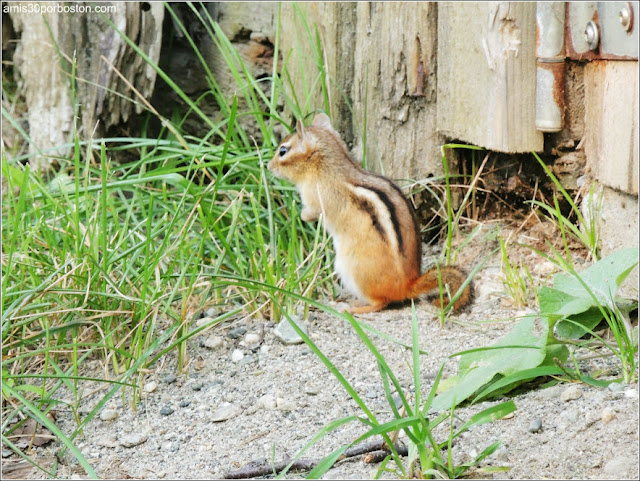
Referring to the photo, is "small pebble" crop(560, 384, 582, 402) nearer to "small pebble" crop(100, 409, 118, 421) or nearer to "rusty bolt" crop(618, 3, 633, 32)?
"rusty bolt" crop(618, 3, 633, 32)

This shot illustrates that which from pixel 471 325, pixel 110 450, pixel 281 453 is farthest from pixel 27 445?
pixel 471 325

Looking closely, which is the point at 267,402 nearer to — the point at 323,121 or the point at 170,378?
the point at 170,378

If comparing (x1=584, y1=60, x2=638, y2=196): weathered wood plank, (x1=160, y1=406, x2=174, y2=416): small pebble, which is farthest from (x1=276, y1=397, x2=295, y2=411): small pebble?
(x1=584, y1=60, x2=638, y2=196): weathered wood plank

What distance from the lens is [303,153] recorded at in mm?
4414

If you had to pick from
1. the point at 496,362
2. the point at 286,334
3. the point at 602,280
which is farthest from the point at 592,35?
the point at 286,334

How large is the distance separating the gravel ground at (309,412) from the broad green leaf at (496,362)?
0.10 m

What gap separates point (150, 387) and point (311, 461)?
927 millimetres

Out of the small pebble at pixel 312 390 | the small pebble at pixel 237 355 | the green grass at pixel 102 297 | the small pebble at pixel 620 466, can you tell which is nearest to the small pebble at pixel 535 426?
the small pebble at pixel 620 466

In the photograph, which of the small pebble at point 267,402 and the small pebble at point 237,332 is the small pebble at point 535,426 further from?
the small pebble at point 237,332

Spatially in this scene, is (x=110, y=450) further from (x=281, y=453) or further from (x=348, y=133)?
(x=348, y=133)

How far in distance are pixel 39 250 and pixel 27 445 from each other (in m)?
1.11

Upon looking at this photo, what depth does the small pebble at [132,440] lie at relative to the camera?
2.79m

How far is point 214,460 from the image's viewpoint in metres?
2.60

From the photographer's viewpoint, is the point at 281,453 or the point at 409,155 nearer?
the point at 281,453
